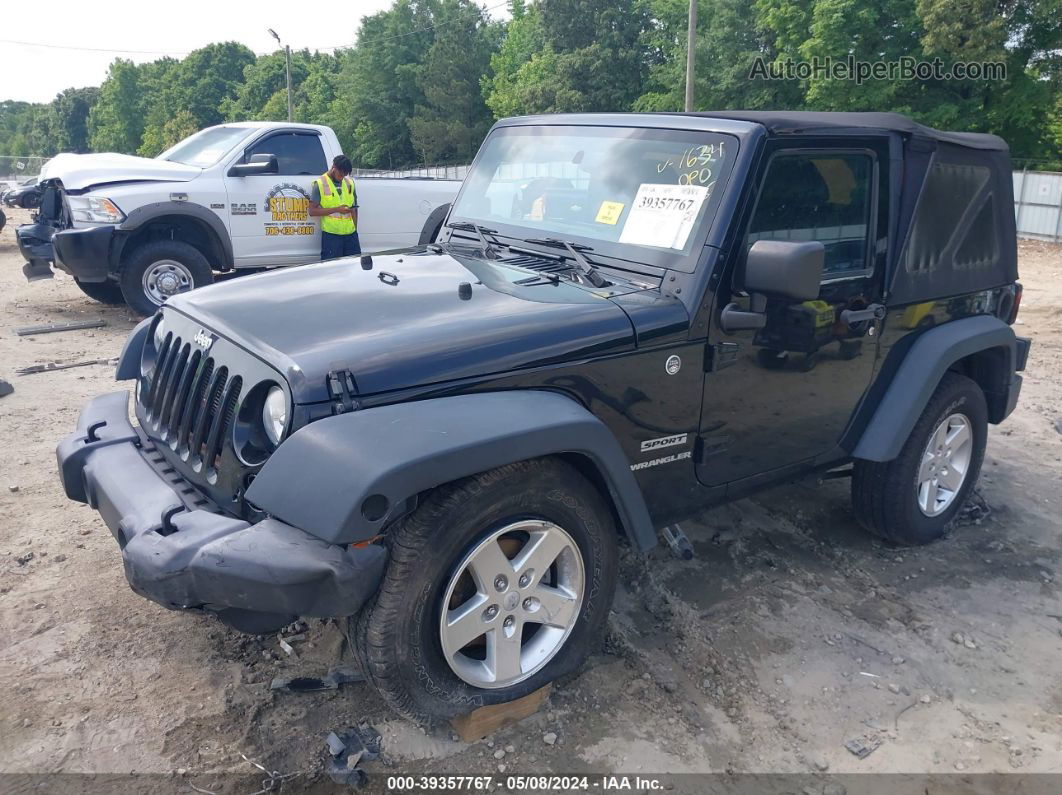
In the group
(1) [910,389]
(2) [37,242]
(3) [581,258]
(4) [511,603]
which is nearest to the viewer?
(4) [511,603]

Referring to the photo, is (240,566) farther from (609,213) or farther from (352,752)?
(609,213)

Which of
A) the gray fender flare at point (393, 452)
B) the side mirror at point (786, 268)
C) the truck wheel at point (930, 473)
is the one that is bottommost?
the truck wheel at point (930, 473)

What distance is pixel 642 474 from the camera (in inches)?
124

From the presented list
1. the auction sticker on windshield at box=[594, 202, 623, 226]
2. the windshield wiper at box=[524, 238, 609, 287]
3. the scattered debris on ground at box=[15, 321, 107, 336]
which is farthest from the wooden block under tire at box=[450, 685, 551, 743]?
the scattered debris on ground at box=[15, 321, 107, 336]

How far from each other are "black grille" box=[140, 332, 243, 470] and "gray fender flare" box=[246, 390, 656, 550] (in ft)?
1.45

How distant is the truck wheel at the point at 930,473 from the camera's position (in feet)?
13.4

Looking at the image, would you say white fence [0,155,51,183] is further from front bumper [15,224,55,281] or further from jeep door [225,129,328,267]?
jeep door [225,129,328,267]

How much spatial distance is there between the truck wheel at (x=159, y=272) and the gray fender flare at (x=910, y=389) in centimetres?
689

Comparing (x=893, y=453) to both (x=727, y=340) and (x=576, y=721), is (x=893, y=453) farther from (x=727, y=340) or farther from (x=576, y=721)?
(x=576, y=721)

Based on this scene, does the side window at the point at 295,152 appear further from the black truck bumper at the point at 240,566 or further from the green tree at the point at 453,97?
the green tree at the point at 453,97

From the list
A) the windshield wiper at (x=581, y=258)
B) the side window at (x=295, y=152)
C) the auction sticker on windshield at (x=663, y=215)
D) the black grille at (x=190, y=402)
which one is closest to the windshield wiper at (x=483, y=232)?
the windshield wiper at (x=581, y=258)

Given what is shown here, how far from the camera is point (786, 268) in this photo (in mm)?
2967

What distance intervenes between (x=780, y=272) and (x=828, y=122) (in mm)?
955

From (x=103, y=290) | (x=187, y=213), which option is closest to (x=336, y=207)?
(x=187, y=213)
